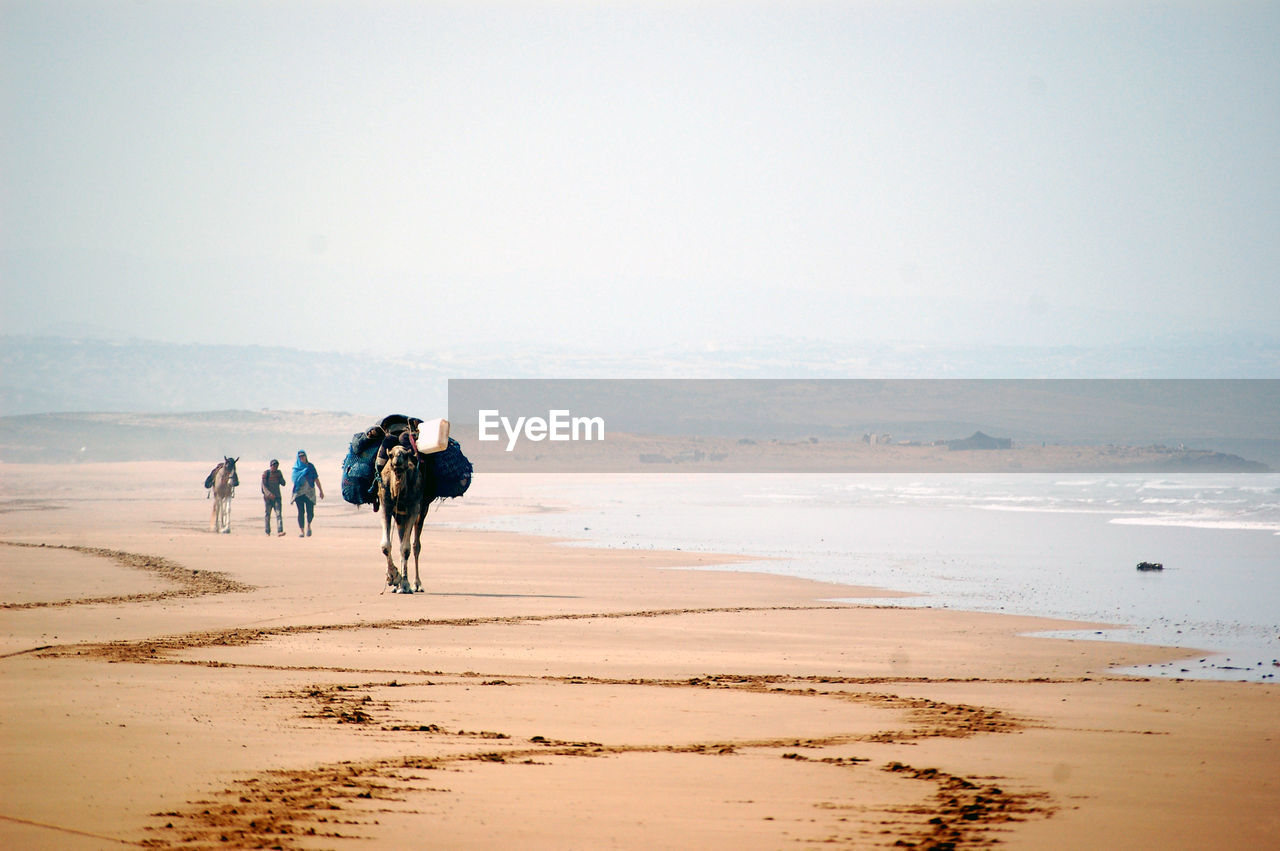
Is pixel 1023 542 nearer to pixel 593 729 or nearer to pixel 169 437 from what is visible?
pixel 593 729

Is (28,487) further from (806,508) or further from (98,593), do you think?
→ (98,593)

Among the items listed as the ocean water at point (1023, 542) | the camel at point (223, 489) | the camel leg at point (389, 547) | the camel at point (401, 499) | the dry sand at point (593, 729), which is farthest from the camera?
the camel at point (223, 489)

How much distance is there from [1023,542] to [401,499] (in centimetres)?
1441

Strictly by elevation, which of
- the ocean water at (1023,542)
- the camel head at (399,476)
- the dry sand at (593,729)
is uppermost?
the camel head at (399,476)

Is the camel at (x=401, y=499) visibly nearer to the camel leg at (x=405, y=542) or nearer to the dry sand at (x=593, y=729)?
the camel leg at (x=405, y=542)

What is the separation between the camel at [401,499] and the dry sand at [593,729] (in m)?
0.63

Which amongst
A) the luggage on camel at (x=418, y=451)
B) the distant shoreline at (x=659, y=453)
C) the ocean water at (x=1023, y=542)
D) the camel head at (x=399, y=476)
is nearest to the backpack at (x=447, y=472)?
the luggage on camel at (x=418, y=451)

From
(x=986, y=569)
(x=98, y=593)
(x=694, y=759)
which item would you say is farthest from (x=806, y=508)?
(x=694, y=759)

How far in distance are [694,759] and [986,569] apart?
14.0 m

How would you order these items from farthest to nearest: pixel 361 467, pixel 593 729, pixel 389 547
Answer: pixel 361 467
pixel 389 547
pixel 593 729

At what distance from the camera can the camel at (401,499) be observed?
52.2 feet

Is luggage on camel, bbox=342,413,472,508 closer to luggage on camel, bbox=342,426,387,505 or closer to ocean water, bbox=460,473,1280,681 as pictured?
luggage on camel, bbox=342,426,387,505

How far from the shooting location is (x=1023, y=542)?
998 inches

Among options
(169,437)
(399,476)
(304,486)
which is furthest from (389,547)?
(169,437)
